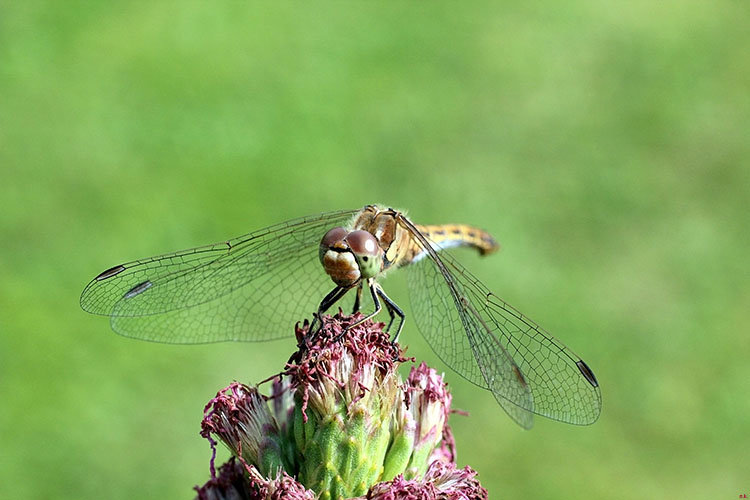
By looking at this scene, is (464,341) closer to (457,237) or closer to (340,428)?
(340,428)

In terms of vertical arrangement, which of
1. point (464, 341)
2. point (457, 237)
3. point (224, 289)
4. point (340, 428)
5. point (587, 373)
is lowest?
point (340, 428)

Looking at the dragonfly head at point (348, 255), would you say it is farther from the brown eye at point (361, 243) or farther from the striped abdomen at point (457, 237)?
the striped abdomen at point (457, 237)

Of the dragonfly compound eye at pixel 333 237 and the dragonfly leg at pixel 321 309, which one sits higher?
the dragonfly compound eye at pixel 333 237

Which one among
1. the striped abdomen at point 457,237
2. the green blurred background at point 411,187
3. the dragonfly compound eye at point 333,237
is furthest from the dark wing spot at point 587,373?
the green blurred background at point 411,187

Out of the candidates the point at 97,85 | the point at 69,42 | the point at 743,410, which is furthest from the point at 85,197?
the point at 743,410

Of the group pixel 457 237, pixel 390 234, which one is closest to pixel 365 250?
pixel 390 234

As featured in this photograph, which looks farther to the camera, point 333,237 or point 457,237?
point 457,237

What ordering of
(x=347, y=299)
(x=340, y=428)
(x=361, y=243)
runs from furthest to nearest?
(x=347, y=299) → (x=361, y=243) → (x=340, y=428)

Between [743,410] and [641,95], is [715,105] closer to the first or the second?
[641,95]
